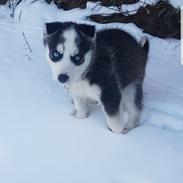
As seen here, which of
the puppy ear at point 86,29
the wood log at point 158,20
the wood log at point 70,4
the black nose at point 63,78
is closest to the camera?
the black nose at point 63,78

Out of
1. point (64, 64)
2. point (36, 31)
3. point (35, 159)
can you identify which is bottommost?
point (36, 31)

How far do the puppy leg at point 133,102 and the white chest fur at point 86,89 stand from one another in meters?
0.40

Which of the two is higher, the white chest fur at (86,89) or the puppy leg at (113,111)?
the white chest fur at (86,89)

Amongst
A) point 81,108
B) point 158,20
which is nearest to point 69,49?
point 81,108

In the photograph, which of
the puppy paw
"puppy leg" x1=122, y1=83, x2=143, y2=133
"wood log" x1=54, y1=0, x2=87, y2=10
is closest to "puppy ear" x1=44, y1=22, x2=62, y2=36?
"puppy leg" x1=122, y1=83, x2=143, y2=133

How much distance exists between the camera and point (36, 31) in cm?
686

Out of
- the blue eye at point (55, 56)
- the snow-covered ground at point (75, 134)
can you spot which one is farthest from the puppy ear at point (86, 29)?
the snow-covered ground at point (75, 134)

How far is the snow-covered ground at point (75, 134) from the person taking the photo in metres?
4.48

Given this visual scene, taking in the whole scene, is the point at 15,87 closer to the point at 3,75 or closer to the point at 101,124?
the point at 3,75

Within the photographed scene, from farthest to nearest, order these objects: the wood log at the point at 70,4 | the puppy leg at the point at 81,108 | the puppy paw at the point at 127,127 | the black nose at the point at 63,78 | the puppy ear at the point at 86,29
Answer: the wood log at the point at 70,4, the puppy leg at the point at 81,108, the puppy paw at the point at 127,127, the puppy ear at the point at 86,29, the black nose at the point at 63,78

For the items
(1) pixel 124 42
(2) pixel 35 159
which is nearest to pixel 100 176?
(2) pixel 35 159

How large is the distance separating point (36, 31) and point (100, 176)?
2.87 metres

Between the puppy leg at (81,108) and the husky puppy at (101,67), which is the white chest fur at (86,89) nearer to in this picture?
the husky puppy at (101,67)

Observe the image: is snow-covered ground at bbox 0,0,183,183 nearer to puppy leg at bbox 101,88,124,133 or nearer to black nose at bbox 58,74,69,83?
puppy leg at bbox 101,88,124,133
